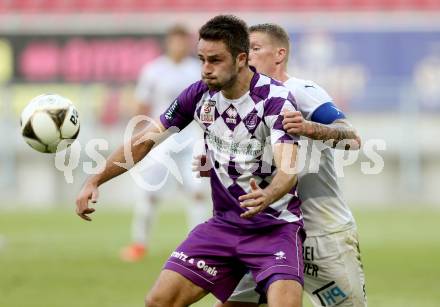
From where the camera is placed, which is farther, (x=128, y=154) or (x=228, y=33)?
(x=128, y=154)

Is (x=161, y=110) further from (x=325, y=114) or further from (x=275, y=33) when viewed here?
(x=325, y=114)

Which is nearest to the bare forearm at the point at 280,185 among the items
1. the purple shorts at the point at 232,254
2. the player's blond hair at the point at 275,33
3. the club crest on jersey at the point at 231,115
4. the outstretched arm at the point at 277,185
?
the outstretched arm at the point at 277,185

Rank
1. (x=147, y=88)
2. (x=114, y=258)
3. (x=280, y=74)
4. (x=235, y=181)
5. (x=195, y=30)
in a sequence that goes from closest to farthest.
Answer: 1. (x=235, y=181)
2. (x=280, y=74)
3. (x=114, y=258)
4. (x=147, y=88)
5. (x=195, y=30)

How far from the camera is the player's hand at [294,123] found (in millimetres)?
5844

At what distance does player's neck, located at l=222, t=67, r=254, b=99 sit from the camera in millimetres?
6156

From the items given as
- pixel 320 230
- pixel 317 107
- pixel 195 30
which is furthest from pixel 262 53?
pixel 195 30

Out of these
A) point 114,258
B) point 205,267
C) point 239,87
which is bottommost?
point 114,258

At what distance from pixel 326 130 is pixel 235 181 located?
2.10ft

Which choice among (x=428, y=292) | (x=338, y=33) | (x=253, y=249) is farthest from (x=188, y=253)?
(x=338, y=33)

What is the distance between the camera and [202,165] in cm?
661

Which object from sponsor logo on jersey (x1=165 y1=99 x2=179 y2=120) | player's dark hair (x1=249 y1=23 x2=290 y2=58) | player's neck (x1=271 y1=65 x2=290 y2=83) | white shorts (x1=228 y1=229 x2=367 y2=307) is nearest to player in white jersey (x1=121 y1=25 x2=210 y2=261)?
player's dark hair (x1=249 y1=23 x2=290 y2=58)

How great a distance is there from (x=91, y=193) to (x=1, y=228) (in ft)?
35.5

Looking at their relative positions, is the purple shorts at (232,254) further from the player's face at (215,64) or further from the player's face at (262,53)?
the player's face at (262,53)

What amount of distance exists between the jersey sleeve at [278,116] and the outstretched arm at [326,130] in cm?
10
